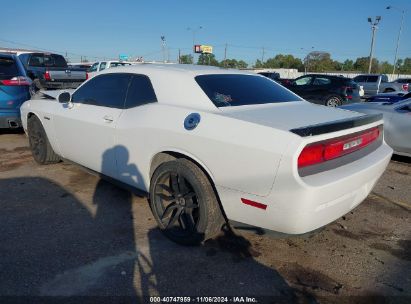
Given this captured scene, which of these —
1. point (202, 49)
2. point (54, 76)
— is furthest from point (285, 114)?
point (202, 49)

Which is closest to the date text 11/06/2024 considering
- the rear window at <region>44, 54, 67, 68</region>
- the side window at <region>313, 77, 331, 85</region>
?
the rear window at <region>44, 54, 67, 68</region>

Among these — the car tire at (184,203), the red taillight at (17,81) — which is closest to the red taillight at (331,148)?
the car tire at (184,203)

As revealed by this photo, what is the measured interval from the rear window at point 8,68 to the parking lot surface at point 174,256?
390cm

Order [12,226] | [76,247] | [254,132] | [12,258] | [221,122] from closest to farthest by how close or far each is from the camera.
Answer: [254,132], [221,122], [12,258], [76,247], [12,226]

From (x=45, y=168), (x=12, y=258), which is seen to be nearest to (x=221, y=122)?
(x=12, y=258)

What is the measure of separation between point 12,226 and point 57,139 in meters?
1.53

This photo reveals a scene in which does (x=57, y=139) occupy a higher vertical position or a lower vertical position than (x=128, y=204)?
higher

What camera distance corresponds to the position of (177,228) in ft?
10.9

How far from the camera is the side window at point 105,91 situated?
3.87 metres

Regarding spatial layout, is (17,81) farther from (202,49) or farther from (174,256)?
(202,49)

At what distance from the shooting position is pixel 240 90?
356cm

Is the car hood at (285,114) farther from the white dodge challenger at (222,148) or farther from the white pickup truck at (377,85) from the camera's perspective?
the white pickup truck at (377,85)

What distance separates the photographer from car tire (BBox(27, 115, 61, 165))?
5246mm

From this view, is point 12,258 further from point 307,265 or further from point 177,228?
point 307,265
